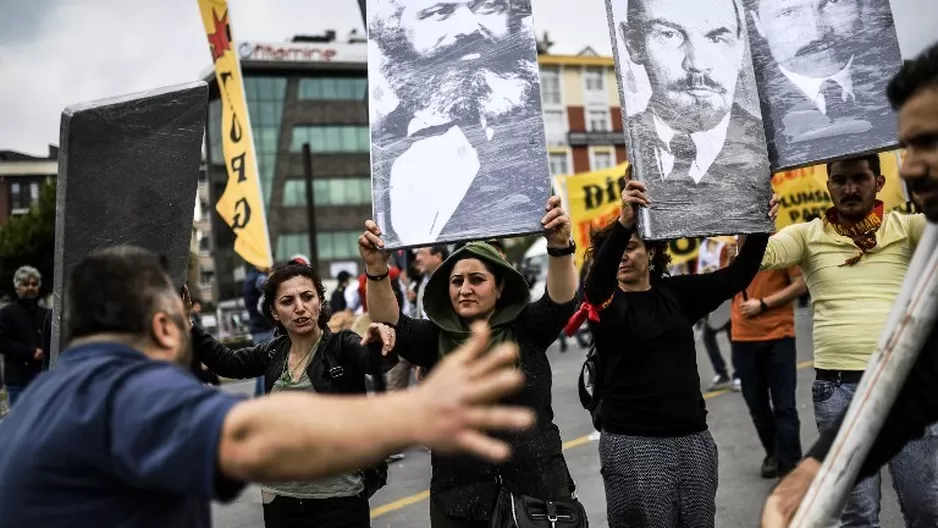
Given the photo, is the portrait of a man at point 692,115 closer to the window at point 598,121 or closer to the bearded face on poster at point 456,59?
the bearded face on poster at point 456,59

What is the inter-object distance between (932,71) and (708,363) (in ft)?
33.9

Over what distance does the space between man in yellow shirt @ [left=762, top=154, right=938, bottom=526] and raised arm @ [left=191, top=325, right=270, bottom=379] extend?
2.37 meters

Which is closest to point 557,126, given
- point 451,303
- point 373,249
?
point 451,303

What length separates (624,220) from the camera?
299cm

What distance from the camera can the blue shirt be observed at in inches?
51.4

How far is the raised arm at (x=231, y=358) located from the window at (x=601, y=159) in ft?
173

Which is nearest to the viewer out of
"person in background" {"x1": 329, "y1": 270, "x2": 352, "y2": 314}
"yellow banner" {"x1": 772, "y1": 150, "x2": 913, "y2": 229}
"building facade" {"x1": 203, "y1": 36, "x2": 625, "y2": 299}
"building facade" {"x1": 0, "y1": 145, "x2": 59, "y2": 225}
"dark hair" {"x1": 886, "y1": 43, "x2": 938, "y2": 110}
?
"dark hair" {"x1": 886, "y1": 43, "x2": 938, "y2": 110}

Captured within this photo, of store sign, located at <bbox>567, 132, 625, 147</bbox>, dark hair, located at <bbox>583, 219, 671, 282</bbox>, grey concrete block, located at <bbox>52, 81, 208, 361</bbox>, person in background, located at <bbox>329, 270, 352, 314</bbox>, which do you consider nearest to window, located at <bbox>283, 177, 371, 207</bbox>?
store sign, located at <bbox>567, 132, 625, 147</bbox>

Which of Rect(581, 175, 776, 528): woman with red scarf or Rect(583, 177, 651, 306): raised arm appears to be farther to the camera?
Rect(581, 175, 776, 528): woman with red scarf

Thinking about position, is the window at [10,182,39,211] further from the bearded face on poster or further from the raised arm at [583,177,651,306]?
the raised arm at [583,177,651,306]

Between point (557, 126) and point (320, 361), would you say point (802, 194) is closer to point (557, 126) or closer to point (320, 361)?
point (320, 361)

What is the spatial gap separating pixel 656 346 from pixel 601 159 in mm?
53624

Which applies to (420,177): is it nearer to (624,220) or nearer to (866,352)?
(624,220)

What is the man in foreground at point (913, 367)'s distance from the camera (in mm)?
1744
